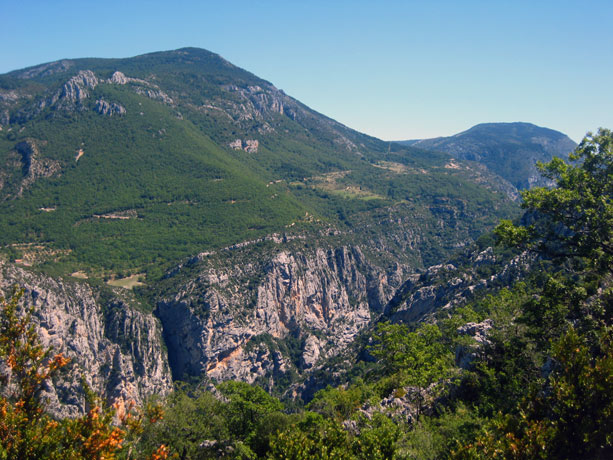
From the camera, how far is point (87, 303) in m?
85.0

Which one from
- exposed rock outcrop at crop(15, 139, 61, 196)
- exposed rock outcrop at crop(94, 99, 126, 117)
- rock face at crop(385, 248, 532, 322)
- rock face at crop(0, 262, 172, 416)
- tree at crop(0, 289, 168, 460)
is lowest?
rock face at crop(0, 262, 172, 416)

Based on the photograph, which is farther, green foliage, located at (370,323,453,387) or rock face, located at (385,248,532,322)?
rock face, located at (385,248,532,322)

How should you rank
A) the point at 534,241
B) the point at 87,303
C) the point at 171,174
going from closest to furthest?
the point at 534,241 < the point at 87,303 < the point at 171,174

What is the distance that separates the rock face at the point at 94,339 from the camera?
7275 cm

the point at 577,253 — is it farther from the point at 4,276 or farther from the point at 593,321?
the point at 4,276

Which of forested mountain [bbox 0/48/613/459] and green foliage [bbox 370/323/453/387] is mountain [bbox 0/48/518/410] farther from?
green foliage [bbox 370/323/453/387]

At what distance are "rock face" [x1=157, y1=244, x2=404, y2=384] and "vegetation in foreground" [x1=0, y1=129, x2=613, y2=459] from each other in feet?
→ 191

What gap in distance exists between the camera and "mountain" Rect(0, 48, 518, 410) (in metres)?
89.4

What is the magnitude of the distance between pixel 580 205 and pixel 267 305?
103m

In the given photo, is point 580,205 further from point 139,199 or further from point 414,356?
point 139,199

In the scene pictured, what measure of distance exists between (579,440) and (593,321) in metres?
7.02

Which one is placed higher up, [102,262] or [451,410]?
[451,410]

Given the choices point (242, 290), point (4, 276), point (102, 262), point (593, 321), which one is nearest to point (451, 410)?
point (593, 321)

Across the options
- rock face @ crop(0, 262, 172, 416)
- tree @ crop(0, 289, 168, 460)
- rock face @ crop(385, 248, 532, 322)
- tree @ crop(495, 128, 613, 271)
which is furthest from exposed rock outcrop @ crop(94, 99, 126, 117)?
tree @ crop(495, 128, 613, 271)
